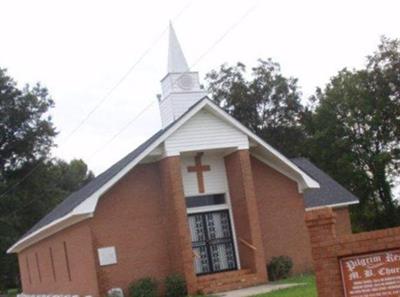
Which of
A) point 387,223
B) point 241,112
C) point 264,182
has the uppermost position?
Result: point 241,112

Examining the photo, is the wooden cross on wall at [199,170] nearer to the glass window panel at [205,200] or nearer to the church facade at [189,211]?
the church facade at [189,211]

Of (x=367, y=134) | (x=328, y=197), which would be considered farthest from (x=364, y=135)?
(x=328, y=197)

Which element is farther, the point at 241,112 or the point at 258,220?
the point at 241,112

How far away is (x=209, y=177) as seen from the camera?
82.7 feet

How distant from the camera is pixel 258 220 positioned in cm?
2414

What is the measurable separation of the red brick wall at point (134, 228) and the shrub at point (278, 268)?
368 cm

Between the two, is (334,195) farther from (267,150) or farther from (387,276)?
(387,276)

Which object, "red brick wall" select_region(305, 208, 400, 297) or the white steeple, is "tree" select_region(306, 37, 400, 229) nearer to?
the white steeple

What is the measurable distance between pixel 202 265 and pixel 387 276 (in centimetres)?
1607

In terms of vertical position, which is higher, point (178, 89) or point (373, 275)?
point (178, 89)

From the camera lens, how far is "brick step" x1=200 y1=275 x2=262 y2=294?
72.6 ft

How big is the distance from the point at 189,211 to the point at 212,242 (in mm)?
1430

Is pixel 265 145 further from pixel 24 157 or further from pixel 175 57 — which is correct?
pixel 24 157

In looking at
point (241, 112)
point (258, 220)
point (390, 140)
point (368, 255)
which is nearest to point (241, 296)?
point (258, 220)
